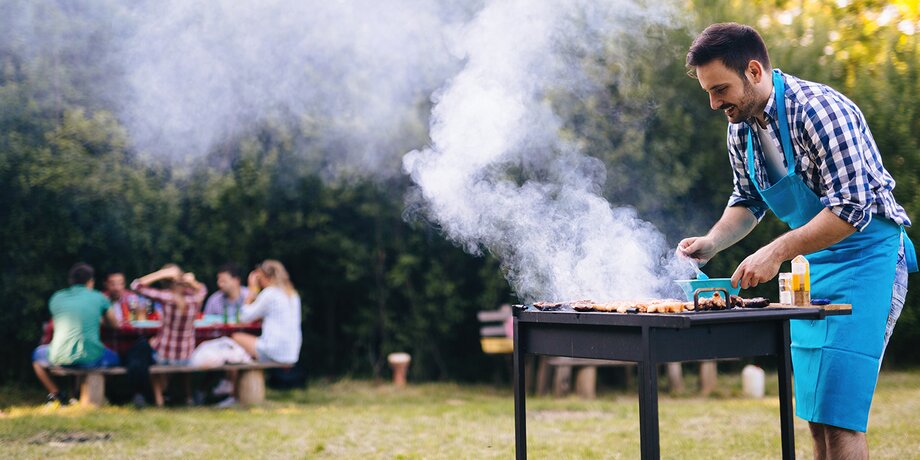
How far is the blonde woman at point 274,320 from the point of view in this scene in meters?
7.11

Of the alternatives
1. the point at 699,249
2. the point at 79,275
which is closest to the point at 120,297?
the point at 79,275

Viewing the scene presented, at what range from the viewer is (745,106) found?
2836 millimetres

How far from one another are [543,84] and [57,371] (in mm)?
4872

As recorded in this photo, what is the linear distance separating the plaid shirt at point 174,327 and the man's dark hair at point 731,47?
16.8 feet

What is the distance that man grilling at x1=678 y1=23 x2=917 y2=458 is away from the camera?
2650 mm

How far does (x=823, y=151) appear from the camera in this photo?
2662 mm

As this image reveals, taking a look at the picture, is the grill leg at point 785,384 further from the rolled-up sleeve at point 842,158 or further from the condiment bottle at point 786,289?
the rolled-up sleeve at point 842,158

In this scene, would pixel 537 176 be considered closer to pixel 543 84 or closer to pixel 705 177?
pixel 543 84

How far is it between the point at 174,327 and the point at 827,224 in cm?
553

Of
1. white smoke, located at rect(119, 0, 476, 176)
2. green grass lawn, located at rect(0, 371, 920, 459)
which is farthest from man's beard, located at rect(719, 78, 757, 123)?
white smoke, located at rect(119, 0, 476, 176)

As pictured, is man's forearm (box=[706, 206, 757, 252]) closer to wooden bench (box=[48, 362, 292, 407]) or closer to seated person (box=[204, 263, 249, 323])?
wooden bench (box=[48, 362, 292, 407])

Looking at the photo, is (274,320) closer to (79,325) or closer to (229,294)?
(229,294)

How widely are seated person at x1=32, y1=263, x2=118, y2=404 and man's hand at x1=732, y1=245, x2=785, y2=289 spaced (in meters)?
5.53

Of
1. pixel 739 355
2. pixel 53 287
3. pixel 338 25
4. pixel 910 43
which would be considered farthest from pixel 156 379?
pixel 910 43
